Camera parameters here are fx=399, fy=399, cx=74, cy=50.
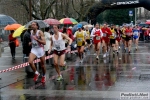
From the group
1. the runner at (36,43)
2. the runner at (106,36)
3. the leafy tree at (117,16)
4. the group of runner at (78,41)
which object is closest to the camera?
the runner at (36,43)

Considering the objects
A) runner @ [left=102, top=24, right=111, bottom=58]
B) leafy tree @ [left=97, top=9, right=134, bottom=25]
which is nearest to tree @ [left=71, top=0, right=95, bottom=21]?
runner @ [left=102, top=24, right=111, bottom=58]

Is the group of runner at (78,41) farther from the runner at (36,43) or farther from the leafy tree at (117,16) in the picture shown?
the leafy tree at (117,16)

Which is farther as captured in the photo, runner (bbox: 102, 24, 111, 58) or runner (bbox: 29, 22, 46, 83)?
runner (bbox: 102, 24, 111, 58)

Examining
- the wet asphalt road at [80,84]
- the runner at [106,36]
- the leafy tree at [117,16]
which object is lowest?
the wet asphalt road at [80,84]

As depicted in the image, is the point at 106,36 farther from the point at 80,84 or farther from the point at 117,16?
the point at 117,16

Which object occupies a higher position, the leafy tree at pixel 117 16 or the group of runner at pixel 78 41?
the leafy tree at pixel 117 16

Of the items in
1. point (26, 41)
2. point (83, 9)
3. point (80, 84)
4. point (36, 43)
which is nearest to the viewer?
point (80, 84)

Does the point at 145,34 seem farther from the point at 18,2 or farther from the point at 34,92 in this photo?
the point at 34,92

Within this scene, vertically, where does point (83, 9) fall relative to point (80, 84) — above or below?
above

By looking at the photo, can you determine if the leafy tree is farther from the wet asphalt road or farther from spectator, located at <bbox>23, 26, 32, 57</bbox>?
spectator, located at <bbox>23, 26, 32, 57</bbox>

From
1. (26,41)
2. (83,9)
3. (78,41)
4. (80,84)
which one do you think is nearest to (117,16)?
(83,9)

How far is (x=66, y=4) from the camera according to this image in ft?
138

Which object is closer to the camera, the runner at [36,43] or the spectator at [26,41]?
the runner at [36,43]

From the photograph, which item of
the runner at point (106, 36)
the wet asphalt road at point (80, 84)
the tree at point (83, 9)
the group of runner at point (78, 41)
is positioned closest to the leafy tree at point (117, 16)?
the tree at point (83, 9)
